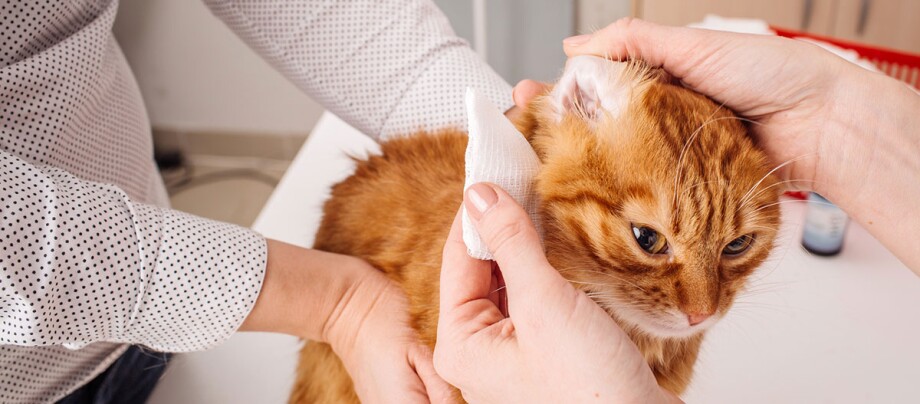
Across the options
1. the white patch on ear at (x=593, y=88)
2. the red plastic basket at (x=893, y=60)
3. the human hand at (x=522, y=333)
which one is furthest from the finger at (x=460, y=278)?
the red plastic basket at (x=893, y=60)

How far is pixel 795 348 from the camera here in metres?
1.24

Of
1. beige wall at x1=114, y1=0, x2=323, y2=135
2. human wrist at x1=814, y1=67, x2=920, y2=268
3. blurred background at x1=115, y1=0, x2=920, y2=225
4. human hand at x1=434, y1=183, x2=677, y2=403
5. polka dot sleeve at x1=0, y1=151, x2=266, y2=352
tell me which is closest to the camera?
human hand at x1=434, y1=183, x2=677, y2=403

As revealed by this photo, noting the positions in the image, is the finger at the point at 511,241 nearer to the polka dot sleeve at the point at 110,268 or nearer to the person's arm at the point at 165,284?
the person's arm at the point at 165,284

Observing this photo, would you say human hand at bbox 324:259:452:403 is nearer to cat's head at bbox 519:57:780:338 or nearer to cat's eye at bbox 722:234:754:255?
cat's head at bbox 519:57:780:338

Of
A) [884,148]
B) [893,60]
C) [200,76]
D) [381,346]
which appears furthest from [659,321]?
[200,76]

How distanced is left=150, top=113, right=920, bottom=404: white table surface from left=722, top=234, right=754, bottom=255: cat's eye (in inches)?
5.5

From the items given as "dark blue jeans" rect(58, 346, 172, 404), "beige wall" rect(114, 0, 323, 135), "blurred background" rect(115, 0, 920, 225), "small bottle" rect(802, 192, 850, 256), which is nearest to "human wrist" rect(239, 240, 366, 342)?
"dark blue jeans" rect(58, 346, 172, 404)

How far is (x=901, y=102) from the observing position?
3.52ft

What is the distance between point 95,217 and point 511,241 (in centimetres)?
52

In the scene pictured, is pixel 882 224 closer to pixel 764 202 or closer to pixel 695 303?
pixel 764 202

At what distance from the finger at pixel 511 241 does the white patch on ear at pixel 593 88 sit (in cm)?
17

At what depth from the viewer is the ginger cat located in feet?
2.84

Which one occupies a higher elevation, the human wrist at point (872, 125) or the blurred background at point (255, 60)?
the human wrist at point (872, 125)

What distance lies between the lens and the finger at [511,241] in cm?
77
